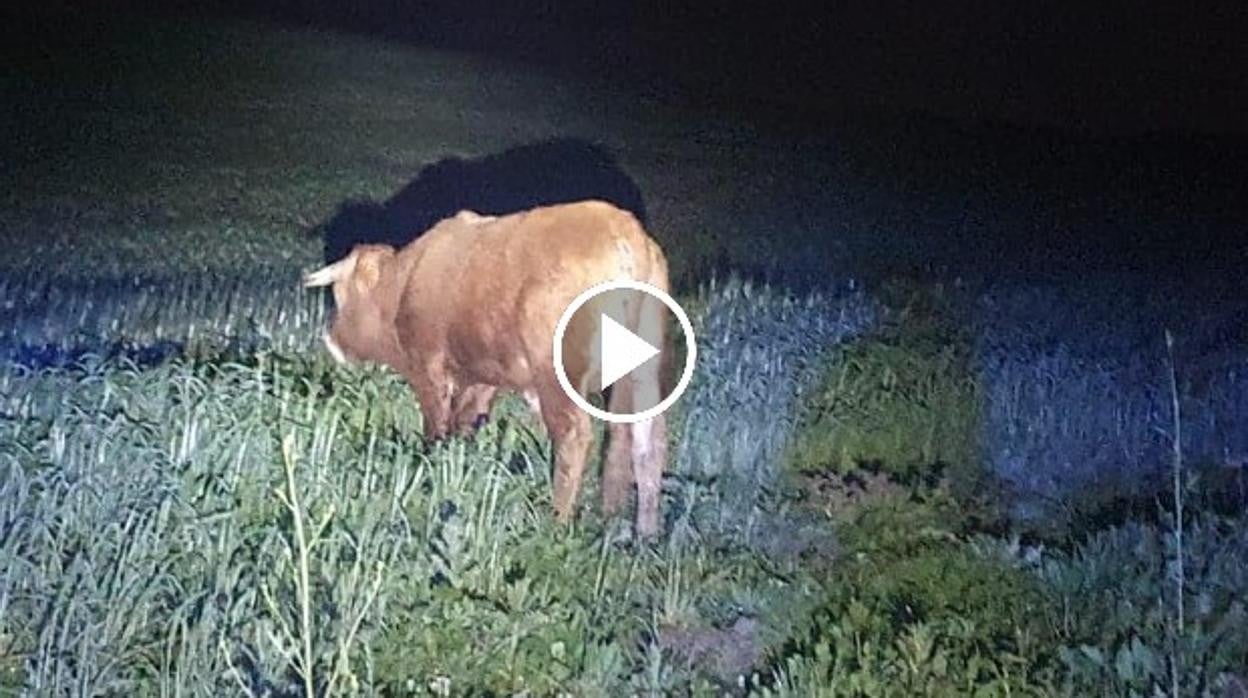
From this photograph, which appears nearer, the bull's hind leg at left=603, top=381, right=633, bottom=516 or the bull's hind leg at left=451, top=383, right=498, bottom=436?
the bull's hind leg at left=603, top=381, right=633, bottom=516

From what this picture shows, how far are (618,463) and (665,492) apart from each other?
153 mm

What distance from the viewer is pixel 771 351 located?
20.2ft

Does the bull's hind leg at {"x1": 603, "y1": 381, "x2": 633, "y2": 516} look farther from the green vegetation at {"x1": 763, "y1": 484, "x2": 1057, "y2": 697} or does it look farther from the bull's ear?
the bull's ear

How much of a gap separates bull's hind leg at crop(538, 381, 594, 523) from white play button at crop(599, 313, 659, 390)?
4.7 inches

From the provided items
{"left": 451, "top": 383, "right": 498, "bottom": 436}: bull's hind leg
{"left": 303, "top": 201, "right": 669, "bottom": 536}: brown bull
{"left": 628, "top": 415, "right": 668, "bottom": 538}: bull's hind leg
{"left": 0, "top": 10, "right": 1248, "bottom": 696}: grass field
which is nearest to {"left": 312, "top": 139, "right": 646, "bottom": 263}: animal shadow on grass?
{"left": 0, "top": 10, "right": 1248, "bottom": 696}: grass field

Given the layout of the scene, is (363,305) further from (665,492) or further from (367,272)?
(665,492)

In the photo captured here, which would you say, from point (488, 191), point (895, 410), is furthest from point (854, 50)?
point (895, 410)

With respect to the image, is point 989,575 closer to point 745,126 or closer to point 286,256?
point 286,256

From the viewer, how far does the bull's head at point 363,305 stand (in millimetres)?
5965

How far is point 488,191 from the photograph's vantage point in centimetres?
920

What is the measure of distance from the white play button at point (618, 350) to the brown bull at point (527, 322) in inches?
0.9

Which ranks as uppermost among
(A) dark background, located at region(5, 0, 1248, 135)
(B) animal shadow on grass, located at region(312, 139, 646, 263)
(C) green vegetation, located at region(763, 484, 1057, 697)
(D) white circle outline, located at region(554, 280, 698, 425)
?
(A) dark background, located at region(5, 0, 1248, 135)

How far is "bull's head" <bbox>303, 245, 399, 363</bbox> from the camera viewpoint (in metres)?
5.96

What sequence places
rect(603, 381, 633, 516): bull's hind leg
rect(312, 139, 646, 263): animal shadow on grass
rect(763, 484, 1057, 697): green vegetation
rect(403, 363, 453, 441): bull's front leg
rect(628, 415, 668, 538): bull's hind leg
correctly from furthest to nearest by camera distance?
1. rect(312, 139, 646, 263): animal shadow on grass
2. rect(403, 363, 453, 441): bull's front leg
3. rect(603, 381, 633, 516): bull's hind leg
4. rect(628, 415, 668, 538): bull's hind leg
5. rect(763, 484, 1057, 697): green vegetation
